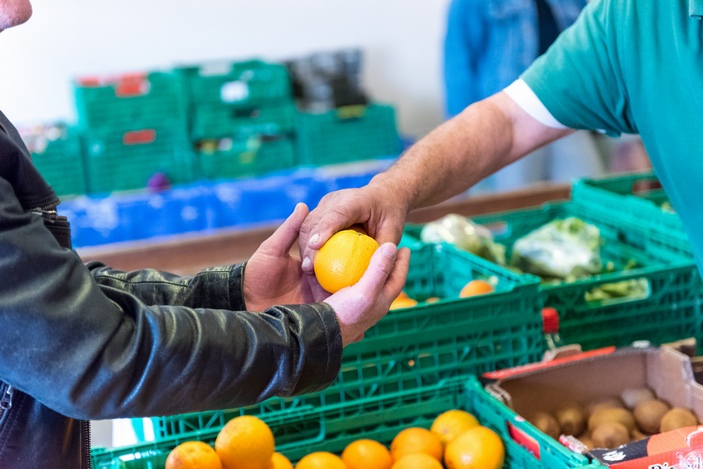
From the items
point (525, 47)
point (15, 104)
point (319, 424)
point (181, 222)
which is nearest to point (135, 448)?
point (319, 424)

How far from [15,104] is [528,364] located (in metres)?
5.28

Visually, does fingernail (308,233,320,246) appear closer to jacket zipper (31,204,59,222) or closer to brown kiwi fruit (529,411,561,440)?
jacket zipper (31,204,59,222)

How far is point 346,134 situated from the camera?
612 centimetres

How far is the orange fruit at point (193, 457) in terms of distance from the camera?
158 cm

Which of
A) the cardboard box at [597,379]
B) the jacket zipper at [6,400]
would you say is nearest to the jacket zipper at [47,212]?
the jacket zipper at [6,400]

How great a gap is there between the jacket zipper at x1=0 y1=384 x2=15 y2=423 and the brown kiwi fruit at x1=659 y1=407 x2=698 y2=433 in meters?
1.34

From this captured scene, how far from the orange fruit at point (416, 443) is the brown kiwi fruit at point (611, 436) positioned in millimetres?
350

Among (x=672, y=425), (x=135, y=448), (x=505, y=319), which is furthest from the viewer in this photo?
(x=505, y=319)

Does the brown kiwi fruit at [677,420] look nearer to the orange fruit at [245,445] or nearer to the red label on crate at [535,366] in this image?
the red label on crate at [535,366]

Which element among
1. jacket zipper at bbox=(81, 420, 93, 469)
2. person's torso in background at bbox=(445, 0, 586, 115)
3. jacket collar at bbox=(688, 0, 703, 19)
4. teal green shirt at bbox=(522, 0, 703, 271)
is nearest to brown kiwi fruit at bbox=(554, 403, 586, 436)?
teal green shirt at bbox=(522, 0, 703, 271)

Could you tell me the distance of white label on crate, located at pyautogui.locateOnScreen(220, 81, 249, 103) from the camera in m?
5.89

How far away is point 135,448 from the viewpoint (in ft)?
5.58

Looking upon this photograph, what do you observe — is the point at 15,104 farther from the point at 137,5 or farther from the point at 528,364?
the point at 528,364

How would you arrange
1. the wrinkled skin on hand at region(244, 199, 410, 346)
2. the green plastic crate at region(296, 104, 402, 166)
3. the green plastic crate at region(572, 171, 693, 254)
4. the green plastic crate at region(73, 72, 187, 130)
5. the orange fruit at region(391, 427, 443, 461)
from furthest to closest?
the green plastic crate at region(296, 104, 402, 166)
the green plastic crate at region(73, 72, 187, 130)
the green plastic crate at region(572, 171, 693, 254)
the orange fruit at region(391, 427, 443, 461)
the wrinkled skin on hand at region(244, 199, 410, 346)
